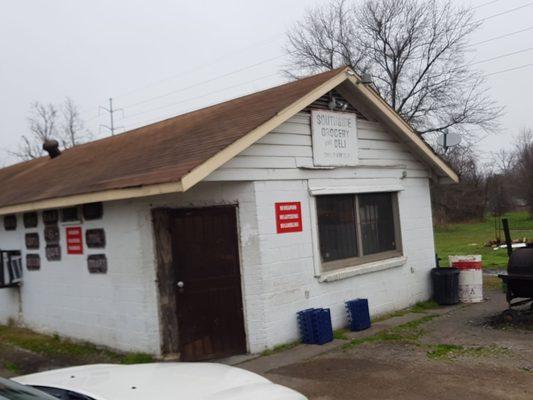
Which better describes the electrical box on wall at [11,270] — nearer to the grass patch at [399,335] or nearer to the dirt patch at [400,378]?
the dirt patch at [400,378]

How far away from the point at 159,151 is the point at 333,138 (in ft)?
9.41

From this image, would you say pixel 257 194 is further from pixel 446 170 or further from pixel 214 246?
pixel 446 170

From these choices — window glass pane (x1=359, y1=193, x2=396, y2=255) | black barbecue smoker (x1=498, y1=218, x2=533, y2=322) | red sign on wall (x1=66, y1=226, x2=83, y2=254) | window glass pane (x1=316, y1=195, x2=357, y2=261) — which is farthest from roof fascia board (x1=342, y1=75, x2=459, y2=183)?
A: red sign on wall (x1=66, y1=226, x2=83, y2=254)

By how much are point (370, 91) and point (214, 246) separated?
395cm

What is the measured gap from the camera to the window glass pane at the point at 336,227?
941 centimetres

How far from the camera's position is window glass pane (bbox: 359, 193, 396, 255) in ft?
34.0

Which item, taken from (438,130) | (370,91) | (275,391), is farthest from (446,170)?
(438,130)

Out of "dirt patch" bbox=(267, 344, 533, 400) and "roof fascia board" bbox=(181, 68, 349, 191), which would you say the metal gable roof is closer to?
"roof fascia board" bbox=(181, 68, 349, 191)

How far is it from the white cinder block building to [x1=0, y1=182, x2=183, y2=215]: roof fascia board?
0.02 m

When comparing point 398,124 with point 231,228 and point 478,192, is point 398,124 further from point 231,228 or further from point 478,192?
point 478,192

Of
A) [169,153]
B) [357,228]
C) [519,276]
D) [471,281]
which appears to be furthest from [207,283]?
[471,281]

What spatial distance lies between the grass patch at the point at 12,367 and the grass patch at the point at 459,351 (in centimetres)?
567

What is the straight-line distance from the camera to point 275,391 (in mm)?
3867

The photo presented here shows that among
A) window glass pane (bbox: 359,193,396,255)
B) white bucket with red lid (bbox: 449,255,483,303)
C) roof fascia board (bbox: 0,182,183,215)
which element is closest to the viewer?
roof fascia board (bbox: 0,182,183,215)
